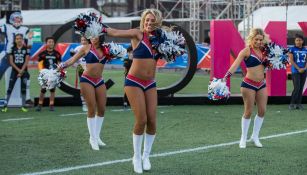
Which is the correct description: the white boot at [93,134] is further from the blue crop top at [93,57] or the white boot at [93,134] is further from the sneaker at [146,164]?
the sneaker at [146,164]

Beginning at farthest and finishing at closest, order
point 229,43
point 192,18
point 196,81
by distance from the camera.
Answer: point 192,18 → point 196,81 → point 229,43

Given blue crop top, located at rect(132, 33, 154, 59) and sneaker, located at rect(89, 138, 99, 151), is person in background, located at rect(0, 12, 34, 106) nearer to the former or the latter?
sneaker, located at rect(89, 138, 99, 151)

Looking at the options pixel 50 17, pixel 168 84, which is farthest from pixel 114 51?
pixel 50 17

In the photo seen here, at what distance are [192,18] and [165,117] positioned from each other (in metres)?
22.1

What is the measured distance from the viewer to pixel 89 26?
6578mm

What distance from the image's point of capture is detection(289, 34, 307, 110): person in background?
1344cm

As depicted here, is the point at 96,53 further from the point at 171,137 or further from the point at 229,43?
the point at 229,43

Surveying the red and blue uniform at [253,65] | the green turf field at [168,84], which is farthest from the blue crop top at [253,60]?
the green turf field at [168,84]

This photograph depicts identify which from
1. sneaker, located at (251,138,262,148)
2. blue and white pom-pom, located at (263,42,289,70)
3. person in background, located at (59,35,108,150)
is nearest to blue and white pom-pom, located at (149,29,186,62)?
person in background, located at (59,35,108,150)

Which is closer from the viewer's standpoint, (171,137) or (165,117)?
(171,137)

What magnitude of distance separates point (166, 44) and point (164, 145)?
2411mm

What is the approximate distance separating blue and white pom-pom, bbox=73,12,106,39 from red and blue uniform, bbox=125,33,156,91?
0.47 metres

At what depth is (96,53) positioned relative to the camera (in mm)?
8398

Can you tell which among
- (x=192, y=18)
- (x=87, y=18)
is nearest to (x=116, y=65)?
(x=192, y=18)
